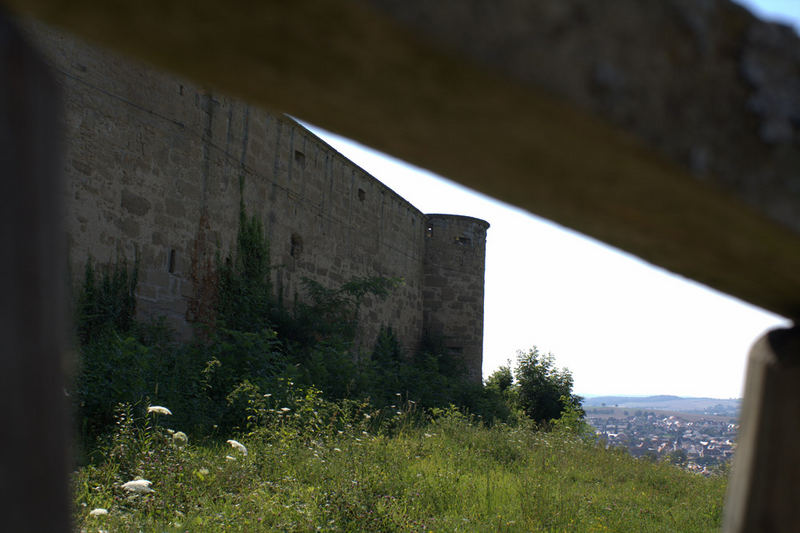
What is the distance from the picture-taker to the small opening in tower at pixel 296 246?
10.4m

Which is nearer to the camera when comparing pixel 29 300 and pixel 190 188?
pixel 29 300

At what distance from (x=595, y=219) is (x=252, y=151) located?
8982 mm

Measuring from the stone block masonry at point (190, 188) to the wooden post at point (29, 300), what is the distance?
6215 mm

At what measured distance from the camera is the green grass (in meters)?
3.55

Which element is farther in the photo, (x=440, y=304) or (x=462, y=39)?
(x=440, y=304)

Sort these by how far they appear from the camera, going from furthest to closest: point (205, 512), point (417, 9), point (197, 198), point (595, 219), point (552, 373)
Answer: point (552, 373)
point (197, 198)
point (205, 512)
point (595, 219)
point (417, 9)

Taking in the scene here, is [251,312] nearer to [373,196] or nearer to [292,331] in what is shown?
[292,331]

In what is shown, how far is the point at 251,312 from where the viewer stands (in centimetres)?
866

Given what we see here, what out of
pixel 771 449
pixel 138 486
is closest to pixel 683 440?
pixel 138 486

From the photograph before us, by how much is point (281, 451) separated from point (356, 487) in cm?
77

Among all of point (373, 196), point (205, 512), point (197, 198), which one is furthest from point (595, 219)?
point (373, 196)

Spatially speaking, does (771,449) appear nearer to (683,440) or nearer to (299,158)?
(299,158)

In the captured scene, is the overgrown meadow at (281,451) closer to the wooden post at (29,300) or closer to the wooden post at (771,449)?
the wooden post at (29,300)

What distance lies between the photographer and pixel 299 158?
417 inches
